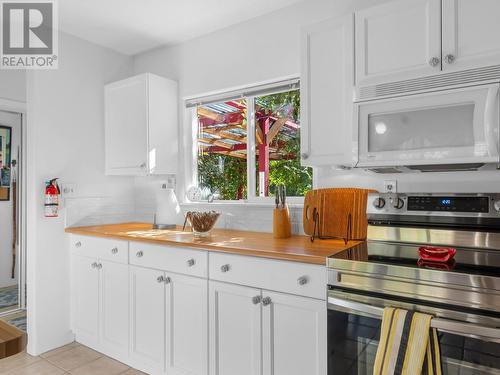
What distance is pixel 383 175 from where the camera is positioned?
212 cm

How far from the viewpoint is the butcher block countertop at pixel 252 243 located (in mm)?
1723

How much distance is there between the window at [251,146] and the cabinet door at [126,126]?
477mm

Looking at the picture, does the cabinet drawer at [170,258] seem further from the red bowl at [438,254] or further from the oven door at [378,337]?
the red bowl at [438,254]

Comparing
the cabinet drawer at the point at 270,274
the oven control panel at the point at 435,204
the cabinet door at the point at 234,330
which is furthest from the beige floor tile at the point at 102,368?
the oven control panel at the point at 435,204

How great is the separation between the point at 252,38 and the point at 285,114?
23.9 inches

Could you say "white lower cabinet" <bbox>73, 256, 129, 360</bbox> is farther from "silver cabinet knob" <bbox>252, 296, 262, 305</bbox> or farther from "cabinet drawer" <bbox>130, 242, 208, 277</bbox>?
"silver cabinet knob" <bbox>252, 296, 262, 305</bbox>

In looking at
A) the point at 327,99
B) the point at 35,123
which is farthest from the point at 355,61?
the point at 35,123

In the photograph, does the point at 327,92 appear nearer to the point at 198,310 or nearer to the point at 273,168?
the point at 273,168

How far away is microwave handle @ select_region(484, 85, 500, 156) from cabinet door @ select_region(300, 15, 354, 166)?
0.61 m

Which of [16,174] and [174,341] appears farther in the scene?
[16,174]

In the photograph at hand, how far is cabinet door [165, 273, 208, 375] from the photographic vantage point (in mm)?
2039

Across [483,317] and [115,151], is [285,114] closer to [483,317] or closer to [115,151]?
[115,151]

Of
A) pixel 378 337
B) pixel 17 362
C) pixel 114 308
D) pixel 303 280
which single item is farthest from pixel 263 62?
pixel 17 362

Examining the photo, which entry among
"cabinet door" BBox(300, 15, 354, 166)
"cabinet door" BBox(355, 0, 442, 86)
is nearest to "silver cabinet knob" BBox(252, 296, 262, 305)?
"cabinet door" BBox(300, 15, 354, 166)
